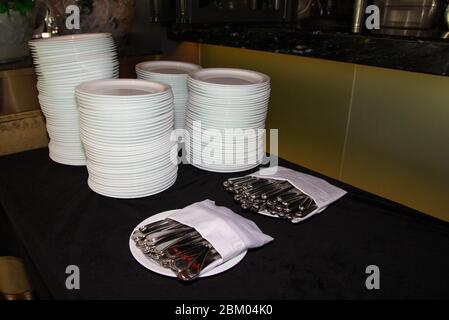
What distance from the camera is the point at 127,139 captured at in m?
0.77

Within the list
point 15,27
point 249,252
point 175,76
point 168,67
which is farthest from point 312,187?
point 15,27

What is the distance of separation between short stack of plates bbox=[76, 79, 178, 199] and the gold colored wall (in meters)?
0.60

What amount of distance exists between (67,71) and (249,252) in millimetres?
646

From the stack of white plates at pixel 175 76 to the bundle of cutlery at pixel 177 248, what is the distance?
0.51 metres

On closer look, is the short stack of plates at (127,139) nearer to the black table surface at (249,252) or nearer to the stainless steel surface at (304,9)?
the black table surface at (249,252)

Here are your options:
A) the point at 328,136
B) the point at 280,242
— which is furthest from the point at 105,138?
the point at 328,136

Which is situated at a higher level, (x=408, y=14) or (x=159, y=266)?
(x=408, y=14)

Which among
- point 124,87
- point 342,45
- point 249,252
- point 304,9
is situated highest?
point 304,9

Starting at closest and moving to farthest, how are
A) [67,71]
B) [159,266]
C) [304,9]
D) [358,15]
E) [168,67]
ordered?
[159,266] < [67,71] < [358,15] < [168,67] < [304,9]

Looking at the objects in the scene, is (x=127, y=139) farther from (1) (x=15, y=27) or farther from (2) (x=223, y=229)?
(1) (x=15, y=27)

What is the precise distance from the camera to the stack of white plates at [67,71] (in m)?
0.88

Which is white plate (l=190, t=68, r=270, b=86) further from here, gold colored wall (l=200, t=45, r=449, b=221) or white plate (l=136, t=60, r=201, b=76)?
gold colored wall (l=200, t=45, r=449, b=221)
